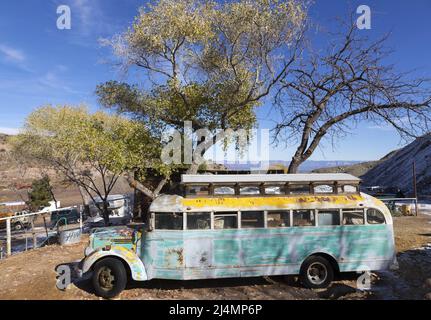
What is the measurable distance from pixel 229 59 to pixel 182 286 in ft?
30.1

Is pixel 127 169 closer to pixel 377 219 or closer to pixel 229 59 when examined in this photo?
pixel 229 59

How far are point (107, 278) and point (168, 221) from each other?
2.05 meters

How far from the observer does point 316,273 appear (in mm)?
8859

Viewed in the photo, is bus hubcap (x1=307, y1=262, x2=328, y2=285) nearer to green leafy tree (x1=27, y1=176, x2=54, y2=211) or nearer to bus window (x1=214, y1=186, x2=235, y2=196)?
bus window (x1=214, y1=186, x2=235, y2=196)

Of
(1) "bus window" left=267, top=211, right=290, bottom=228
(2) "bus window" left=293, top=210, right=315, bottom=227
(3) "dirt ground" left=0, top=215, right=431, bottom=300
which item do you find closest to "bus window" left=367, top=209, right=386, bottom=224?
(2) "bus window" left=293, top=210, right=315, bottom=227

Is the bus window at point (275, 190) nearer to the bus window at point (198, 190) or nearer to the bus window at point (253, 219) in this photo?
the bus window at point (253, 219)

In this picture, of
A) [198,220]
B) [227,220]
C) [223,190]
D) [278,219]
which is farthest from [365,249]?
[198,220]

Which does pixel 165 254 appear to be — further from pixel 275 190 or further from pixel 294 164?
pixel 294 164

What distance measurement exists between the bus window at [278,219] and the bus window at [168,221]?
2.29 meters

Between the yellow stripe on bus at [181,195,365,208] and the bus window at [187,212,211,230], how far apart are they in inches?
8.1

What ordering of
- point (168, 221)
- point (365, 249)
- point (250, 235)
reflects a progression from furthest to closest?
point (365, 249) → point (250, 235) → point (168, 221)

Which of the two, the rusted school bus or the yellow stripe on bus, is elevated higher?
the yellow stripe on bus

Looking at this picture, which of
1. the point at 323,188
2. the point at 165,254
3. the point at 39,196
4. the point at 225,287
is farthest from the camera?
the point at 39,196

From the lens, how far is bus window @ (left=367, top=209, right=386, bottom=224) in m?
8.99
